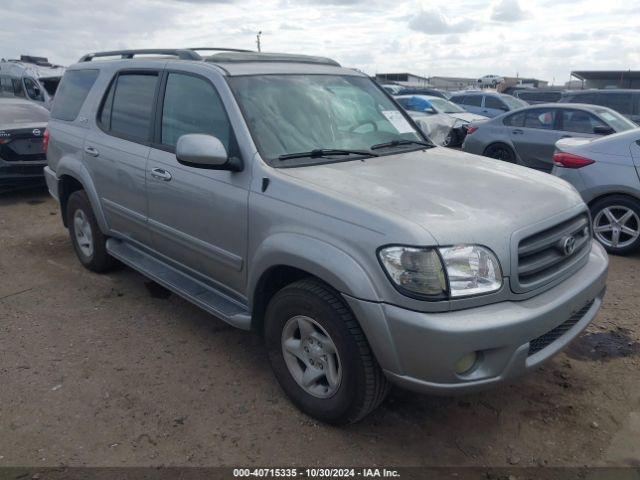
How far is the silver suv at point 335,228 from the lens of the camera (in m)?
2.46

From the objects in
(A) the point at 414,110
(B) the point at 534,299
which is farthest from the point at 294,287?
(A) the point at 414,110

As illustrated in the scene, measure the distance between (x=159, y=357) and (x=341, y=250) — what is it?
5.92 feet

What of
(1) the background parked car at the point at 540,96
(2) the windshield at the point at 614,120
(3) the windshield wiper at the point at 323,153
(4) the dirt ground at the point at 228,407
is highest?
(1) the background parked car at the point at 540,96

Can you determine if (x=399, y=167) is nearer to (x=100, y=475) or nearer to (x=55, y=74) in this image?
(x=100, y=475)

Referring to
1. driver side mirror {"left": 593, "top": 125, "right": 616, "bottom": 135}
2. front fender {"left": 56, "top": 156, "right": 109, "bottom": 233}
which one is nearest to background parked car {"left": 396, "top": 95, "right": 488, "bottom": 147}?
driver side mirror {"left": 593, "top": 125, "right": 616, "bottom": 135}

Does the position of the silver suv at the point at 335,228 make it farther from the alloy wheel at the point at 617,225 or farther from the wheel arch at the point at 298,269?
the alloy wheel at the point at 617,225

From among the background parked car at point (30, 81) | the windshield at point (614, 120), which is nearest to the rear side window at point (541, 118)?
the windshield at point (614, 120)

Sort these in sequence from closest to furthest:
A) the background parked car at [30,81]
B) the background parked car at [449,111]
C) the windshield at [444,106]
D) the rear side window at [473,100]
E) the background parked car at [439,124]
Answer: the background parked car at [439,124], the background parked car at [449,111], the background parked car at [30,81], the windshield at [444,106], the rear side window at [473,100]

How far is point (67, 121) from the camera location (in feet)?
16.8

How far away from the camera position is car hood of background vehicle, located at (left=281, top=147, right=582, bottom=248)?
2.55 m

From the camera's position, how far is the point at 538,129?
9500 millimetres

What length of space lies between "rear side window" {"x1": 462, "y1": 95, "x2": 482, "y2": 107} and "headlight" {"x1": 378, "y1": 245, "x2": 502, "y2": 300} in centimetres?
1633

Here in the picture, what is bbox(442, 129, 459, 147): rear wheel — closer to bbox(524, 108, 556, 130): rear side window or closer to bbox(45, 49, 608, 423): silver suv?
bbox(524, 108, 556, 130): rear side window

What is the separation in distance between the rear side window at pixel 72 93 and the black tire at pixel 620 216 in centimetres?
520
